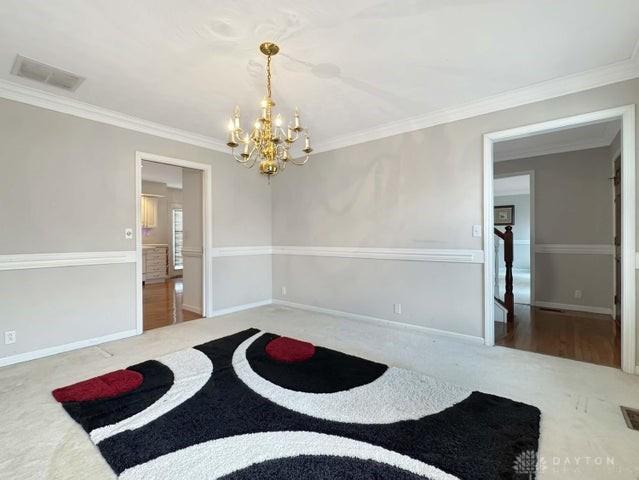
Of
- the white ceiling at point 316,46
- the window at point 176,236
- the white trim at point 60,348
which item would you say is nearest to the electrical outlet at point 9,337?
the white trim at point 60,348

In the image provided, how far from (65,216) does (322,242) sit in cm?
322

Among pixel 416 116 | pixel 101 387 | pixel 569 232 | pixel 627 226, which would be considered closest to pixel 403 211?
pixel 416 116

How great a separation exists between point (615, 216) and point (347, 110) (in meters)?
4.32

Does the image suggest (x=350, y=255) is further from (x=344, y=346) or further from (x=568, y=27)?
(x=568, y=27)

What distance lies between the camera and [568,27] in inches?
85.4

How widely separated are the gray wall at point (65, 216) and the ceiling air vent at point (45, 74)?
44cm

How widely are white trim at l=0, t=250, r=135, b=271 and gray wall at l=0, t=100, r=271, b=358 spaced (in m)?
0.05

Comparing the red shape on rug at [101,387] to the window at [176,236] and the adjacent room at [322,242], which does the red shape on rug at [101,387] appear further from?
the window at [176,236]

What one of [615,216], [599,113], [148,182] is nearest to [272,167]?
[599,113]

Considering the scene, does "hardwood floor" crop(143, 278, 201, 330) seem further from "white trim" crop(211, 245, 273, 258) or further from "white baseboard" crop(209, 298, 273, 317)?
"white trim" crop(211, 245, 273, 258)

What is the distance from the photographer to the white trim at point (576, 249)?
186 inches

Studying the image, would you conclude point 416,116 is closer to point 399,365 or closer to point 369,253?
point 369,253

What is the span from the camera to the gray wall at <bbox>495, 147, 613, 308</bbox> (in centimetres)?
474

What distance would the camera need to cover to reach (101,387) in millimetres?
2393
